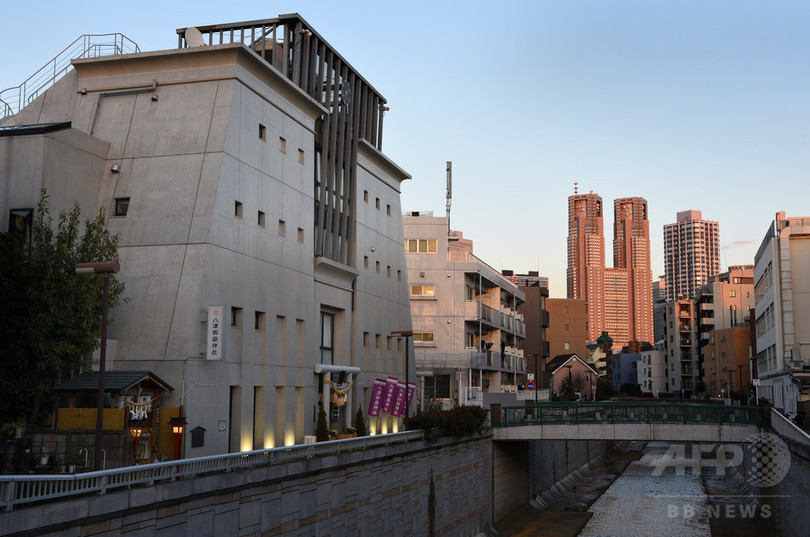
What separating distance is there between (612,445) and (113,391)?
333 feet

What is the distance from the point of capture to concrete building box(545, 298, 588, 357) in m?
154

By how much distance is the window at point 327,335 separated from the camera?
152ft

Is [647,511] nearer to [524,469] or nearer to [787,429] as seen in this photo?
[524,469]

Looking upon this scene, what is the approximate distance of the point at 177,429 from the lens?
3003cm

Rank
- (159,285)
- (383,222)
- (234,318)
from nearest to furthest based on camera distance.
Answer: (159,285), (234,318), (383,222)

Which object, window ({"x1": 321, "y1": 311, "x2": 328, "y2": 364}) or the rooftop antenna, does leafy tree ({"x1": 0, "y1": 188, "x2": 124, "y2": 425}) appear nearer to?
the rooftop antenna

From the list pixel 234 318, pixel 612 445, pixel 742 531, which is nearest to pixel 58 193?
pixel 234 318

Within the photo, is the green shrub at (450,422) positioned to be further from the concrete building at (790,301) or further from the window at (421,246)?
the window at (421,246)

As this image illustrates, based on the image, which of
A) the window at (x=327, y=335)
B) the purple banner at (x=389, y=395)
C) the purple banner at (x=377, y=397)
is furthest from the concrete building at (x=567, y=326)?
the purple banner at (x=377, y=397)

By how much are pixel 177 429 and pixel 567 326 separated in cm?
13280

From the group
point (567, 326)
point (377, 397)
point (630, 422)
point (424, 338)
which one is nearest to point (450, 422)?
point (377, 397)

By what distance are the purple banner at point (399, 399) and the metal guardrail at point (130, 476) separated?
1629 centimetres

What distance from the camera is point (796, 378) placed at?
53.6m

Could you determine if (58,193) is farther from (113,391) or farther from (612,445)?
(612,445)
